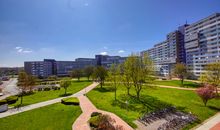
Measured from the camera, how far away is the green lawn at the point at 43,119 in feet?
80.7

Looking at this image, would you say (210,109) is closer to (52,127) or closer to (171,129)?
(171,129)

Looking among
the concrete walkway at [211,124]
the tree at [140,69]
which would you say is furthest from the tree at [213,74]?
the concrete walkway at [211,124]

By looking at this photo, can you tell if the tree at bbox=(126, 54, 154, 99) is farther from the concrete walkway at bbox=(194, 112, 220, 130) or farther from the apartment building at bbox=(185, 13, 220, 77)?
the apartment building at bbox=(185, 13, 220, 77)

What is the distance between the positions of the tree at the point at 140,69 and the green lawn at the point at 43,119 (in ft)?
55.7

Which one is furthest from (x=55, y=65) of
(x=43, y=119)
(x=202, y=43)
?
(x=43, y=119)

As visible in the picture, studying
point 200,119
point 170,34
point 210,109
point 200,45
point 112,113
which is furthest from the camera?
point 170,34

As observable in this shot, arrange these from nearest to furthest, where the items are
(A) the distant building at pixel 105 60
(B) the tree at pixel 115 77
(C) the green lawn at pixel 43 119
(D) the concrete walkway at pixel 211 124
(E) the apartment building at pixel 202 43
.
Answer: (D) the concrete walkway at pixel 211 124, (C) the green lawn at pixel 43 119, (B) the tree at pixel 115 77, (E) the apartment building at pixel 202 43, (A) the distant building at pixel 105 60

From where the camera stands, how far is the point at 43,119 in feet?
91.2

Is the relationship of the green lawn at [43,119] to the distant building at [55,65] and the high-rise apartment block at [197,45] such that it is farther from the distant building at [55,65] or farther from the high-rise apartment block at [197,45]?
the distant building at [55,65]

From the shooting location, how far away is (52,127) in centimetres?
2406

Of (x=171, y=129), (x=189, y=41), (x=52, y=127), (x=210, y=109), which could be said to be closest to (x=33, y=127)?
(x=52, y=127)

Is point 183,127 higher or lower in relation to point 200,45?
lower

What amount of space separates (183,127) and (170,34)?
110 metres

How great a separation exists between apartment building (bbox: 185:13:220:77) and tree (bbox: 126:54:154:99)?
2054 inches
